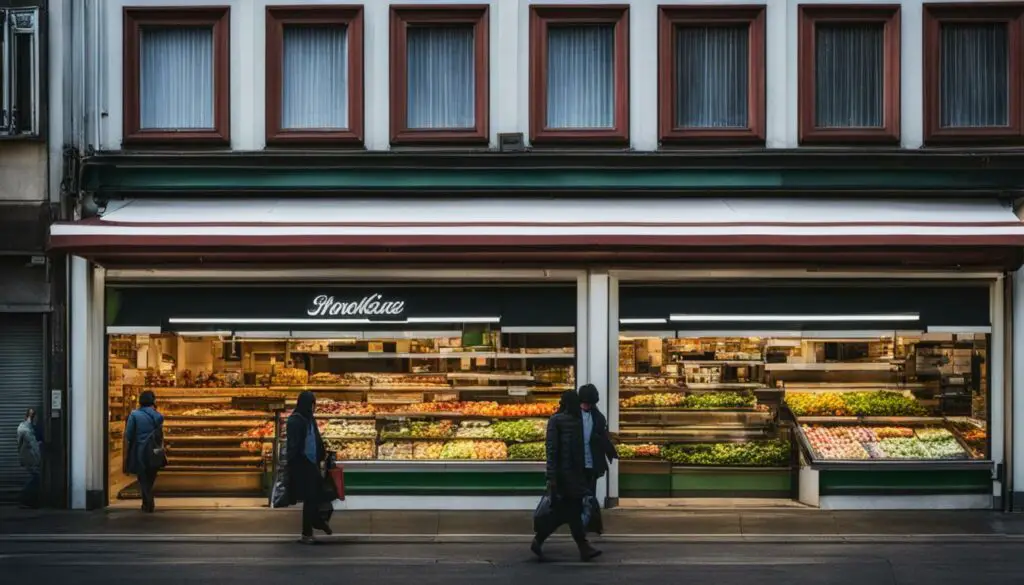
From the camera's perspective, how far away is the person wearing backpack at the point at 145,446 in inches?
701

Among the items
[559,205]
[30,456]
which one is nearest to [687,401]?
[559,205]

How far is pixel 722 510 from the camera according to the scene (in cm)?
1798

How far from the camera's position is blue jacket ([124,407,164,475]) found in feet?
58.4

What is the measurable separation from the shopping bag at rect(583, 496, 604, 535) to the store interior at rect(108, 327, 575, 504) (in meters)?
3.48

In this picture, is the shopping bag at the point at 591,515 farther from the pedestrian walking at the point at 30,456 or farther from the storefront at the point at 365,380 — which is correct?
the pedestrian walking at the point at 30,456

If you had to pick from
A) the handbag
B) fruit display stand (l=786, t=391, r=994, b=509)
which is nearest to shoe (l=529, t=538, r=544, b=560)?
fruit display stand (l=786, t=391, r=994, b=509)

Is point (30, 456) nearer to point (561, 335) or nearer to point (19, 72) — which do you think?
point (19, 72)

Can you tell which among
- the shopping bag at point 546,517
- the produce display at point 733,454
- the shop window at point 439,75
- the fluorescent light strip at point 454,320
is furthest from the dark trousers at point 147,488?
the produce display at point 733,454

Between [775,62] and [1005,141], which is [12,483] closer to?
[775,62]

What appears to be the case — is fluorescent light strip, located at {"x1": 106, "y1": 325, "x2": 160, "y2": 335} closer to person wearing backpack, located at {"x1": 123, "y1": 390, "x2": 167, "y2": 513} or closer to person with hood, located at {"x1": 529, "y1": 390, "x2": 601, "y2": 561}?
person wearing backpack, located at {"x1": 123, "y1": 390, "x2": 167, "y2": 513}

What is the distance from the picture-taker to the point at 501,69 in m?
18.6

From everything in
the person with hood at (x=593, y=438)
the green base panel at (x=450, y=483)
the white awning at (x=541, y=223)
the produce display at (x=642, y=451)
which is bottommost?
the green base panel at (x=450, y=483)

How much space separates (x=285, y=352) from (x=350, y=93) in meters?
4.30

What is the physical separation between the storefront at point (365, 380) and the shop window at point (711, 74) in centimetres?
312
